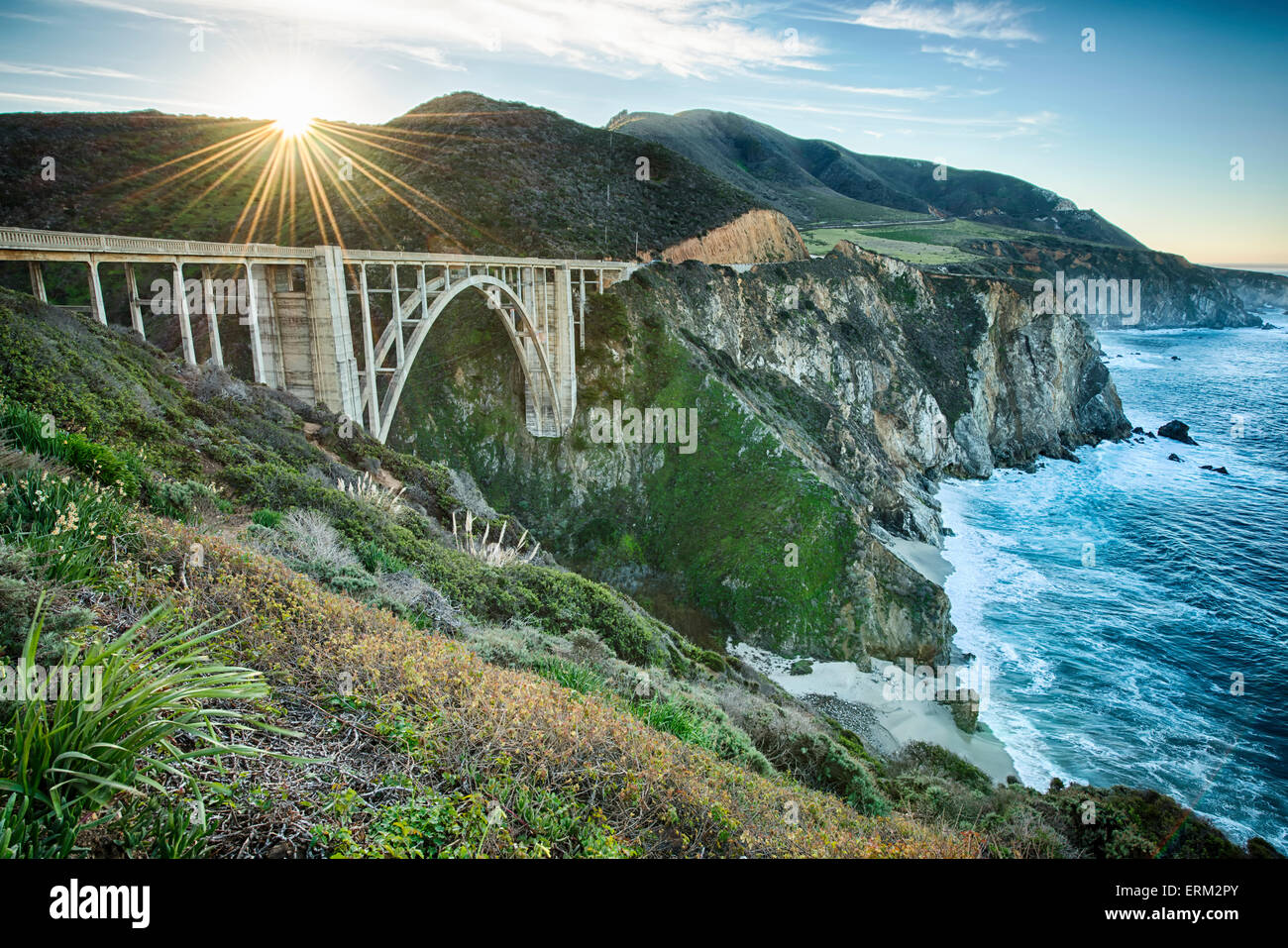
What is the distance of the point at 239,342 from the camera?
128 feet

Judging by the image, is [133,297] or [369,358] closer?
[133,297]

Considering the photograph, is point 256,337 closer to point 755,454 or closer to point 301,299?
point 301,299

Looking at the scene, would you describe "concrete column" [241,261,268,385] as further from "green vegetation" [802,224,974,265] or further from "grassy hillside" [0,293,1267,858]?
"green vegetation" [802,224,974,265]

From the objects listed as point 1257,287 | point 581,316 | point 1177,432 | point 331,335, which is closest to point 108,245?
point 331,335

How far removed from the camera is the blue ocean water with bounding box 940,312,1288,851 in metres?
22.9

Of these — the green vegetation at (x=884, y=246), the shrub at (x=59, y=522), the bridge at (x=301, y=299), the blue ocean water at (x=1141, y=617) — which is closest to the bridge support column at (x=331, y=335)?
the bridge at (x=301, y=299)

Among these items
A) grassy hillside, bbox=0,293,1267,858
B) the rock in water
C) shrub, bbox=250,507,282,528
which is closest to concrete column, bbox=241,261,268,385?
grassy hillside, bbox=0,293,1267,858

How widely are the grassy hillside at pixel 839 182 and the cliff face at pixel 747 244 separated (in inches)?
2380

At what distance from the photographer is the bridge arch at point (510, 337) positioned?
21.4 meters

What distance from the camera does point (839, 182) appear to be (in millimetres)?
172875

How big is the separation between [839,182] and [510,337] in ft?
544

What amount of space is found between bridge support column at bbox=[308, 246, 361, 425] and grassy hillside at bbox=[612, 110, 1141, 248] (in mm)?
111716
